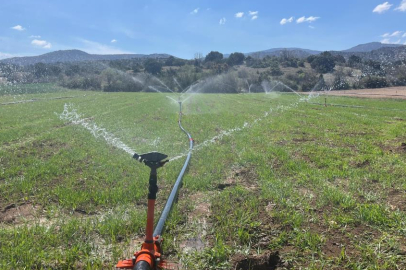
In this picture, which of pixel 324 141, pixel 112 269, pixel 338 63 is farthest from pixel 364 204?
pixel 338 63

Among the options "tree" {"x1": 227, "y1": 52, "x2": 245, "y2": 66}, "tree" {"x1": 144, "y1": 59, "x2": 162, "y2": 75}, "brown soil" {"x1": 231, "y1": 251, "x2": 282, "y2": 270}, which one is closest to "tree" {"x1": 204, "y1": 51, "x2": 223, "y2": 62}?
"tree" {"x1": 227, "y1": 52, "x2": 245, "y2": 66}

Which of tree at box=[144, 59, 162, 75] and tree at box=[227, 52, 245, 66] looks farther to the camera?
tree at box=[227, 52, 245, 66]

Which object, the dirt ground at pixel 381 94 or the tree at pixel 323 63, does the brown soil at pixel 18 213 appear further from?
the tree at pixel 323 63

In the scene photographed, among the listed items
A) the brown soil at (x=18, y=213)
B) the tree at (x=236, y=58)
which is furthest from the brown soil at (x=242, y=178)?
the tree at (x=236, y=58)

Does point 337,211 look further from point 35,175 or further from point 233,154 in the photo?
point 35,175

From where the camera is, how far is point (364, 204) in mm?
4445

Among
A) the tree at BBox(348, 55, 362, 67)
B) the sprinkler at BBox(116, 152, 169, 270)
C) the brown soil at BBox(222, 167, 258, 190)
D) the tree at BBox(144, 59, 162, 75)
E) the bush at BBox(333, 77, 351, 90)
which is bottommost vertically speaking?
the brown soil at BBox(222, 167, 258, 190)

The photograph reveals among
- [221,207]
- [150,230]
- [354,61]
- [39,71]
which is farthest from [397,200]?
[354,61]

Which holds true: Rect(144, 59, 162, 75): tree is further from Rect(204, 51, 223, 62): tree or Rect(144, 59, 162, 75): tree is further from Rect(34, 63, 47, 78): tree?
Rect(204, 51, 223, 62): tree

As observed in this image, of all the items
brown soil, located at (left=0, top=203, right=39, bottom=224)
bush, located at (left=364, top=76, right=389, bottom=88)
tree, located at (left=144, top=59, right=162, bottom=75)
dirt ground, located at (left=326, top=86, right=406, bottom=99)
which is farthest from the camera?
tree, located at (left=144, top=59, right=162, bottom=75)

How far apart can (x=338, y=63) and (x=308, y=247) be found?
127 metres

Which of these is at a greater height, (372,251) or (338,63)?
(338,63)

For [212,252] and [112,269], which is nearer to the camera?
[112,269]

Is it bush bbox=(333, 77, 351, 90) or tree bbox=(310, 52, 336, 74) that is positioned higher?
tree bbox=(310, 52, 336, 74)
